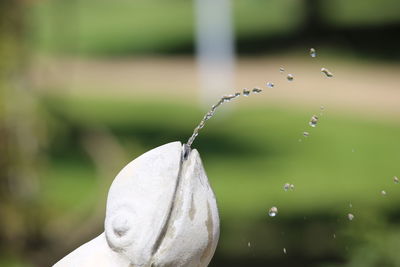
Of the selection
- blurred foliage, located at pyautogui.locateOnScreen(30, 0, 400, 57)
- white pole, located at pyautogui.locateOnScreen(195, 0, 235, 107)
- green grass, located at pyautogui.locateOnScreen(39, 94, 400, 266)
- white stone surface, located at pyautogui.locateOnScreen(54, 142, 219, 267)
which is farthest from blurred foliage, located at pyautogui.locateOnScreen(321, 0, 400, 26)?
white stone surface, located at pyautogui.locateOnScreen(54, 142, 219, 267)

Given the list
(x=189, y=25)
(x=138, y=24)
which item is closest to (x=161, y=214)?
(x=189, y=25)

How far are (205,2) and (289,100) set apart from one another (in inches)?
138

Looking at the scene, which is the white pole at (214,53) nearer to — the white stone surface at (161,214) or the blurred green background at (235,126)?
the blurred green background at (235,126)

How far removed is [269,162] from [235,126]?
233 centimetres

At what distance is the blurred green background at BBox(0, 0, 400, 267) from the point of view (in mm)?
5910

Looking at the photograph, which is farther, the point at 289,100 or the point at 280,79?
the point at 280,79

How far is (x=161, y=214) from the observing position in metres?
2.01

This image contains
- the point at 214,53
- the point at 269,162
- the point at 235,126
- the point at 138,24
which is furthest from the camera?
the point at 138,24

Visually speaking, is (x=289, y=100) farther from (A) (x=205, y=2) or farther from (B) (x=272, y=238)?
(B) (x=272, y=238)

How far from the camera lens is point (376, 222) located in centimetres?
398

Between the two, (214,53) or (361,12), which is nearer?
(214,53)

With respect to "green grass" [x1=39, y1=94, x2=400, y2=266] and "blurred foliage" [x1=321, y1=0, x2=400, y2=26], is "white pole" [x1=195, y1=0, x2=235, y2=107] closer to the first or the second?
"green grass" [x1=39, y1=94, x2=400, y2=266]

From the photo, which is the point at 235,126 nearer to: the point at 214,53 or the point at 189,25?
the point at 214,53

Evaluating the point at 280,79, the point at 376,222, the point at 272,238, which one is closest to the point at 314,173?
the point at 272,238
